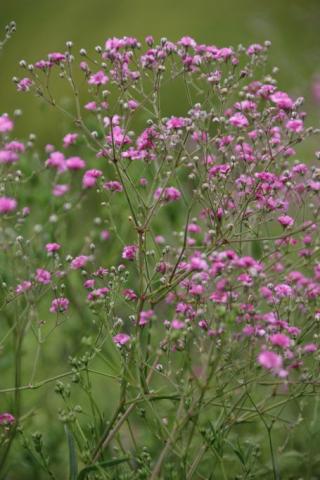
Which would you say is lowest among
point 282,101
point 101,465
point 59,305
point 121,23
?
point 101,465

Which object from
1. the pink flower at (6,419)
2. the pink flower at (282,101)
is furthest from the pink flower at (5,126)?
the pink flower at (6,419)

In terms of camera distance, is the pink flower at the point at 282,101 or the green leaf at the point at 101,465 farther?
the pink flower at the point at 282,101

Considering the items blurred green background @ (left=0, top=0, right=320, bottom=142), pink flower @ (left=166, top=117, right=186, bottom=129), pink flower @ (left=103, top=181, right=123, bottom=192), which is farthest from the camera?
blurred green background @ (left=0, top=0, right=320, bottom=142)

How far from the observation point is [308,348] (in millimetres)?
2193

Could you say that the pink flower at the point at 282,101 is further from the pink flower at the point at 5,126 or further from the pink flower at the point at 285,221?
the pink flower at the point at 5,126

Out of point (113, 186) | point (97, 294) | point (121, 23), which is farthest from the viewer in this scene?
point (121, 23)

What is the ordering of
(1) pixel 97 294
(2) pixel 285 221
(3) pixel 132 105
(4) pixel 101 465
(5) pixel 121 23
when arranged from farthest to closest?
(5) pixel 121 23 → (3) pixel 132 105 → (2) pixel 285 221 → (1) pixel 97 294 → (4) pixel 101 465

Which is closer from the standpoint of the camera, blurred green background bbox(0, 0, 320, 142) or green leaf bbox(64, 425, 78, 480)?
green leaf bbox(64, 425, 78, 480)

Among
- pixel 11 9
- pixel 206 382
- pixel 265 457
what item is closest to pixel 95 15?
pixel 11 9

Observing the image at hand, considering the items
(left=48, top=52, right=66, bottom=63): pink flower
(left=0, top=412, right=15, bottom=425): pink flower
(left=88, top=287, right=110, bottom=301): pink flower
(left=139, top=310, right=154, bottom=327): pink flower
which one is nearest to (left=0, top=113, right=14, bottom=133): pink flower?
(left=48, top=52, right=66, bottom=63): pink flower

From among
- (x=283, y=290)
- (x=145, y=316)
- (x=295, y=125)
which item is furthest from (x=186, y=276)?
(x=295, y=125)

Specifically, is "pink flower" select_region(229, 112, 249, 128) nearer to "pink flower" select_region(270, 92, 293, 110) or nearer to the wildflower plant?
the wildflower plant

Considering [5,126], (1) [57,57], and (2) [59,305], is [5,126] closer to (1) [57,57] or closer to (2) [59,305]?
(1) [57,57]

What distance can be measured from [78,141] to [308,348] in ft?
6.14
